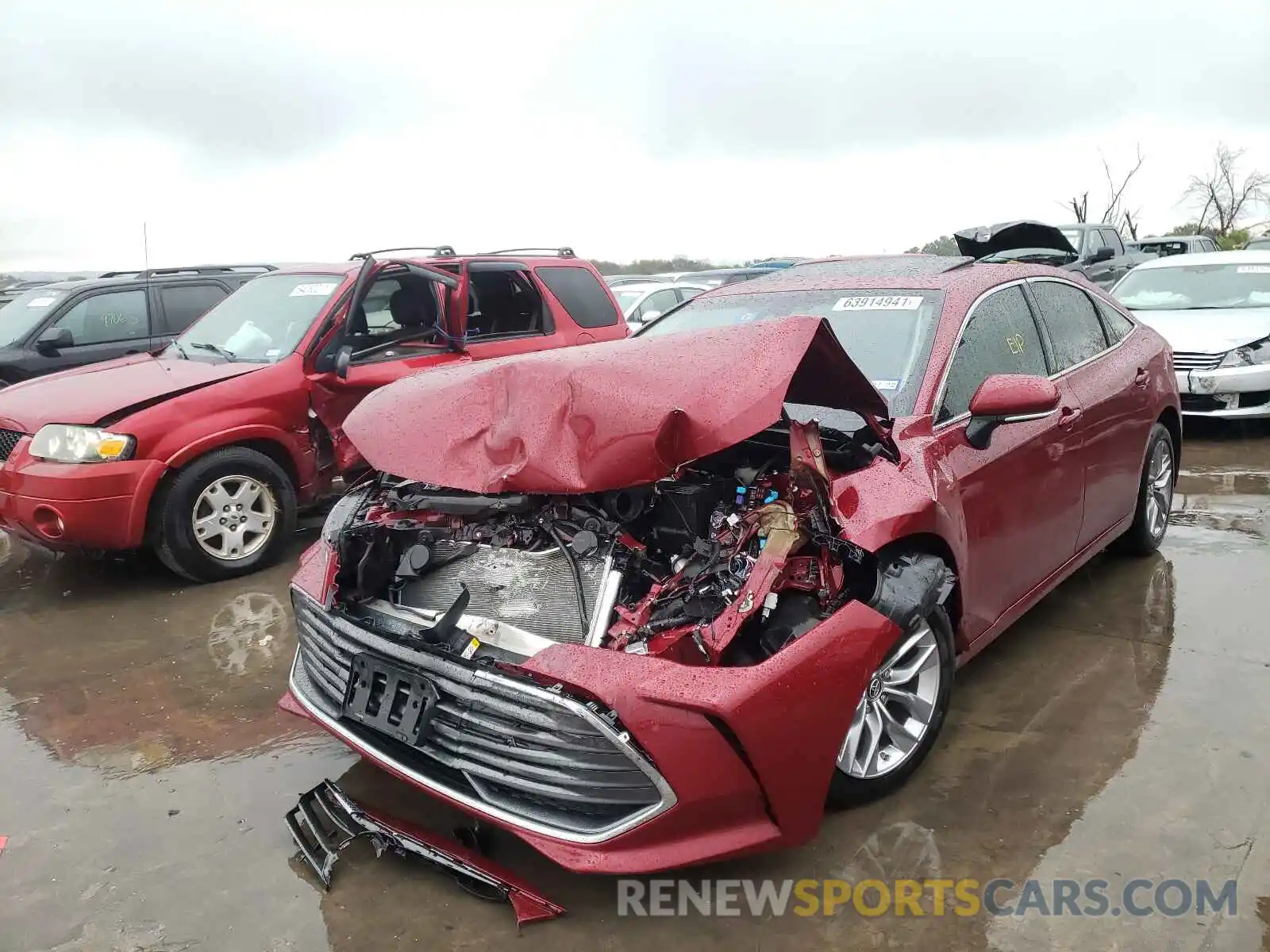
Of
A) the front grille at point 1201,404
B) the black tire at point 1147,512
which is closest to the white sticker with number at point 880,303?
the black tire at point 1147,512

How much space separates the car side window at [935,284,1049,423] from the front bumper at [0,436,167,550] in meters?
4.08

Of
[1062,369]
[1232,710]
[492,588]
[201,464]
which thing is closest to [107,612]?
[201,464]

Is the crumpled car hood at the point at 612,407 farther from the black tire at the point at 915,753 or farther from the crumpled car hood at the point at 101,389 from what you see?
the crumpled car hood at the point at 101,389

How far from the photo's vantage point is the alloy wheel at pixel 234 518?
5277mm

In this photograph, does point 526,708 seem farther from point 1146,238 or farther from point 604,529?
point 1146,238

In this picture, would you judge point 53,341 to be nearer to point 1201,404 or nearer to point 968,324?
point 968,324

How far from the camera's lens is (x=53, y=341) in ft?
26.1

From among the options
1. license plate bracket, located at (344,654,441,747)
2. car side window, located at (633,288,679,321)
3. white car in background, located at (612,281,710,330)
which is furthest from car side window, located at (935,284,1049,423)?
car side window, located at (633,288,679,321)

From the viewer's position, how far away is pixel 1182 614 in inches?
172

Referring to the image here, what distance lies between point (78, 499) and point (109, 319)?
4.43 metres

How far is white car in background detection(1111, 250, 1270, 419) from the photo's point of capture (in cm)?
Answer: 769

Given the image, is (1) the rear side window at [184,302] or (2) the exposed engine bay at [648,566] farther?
(1) the rear side window at [184,302]

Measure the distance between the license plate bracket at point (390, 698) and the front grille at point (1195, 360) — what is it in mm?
7358

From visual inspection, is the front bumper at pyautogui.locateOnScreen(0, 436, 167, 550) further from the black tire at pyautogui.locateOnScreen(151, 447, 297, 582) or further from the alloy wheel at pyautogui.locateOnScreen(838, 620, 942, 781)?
the alloy wheel at pyautogui.locateOnScreen(838, 620, 942, 781)
